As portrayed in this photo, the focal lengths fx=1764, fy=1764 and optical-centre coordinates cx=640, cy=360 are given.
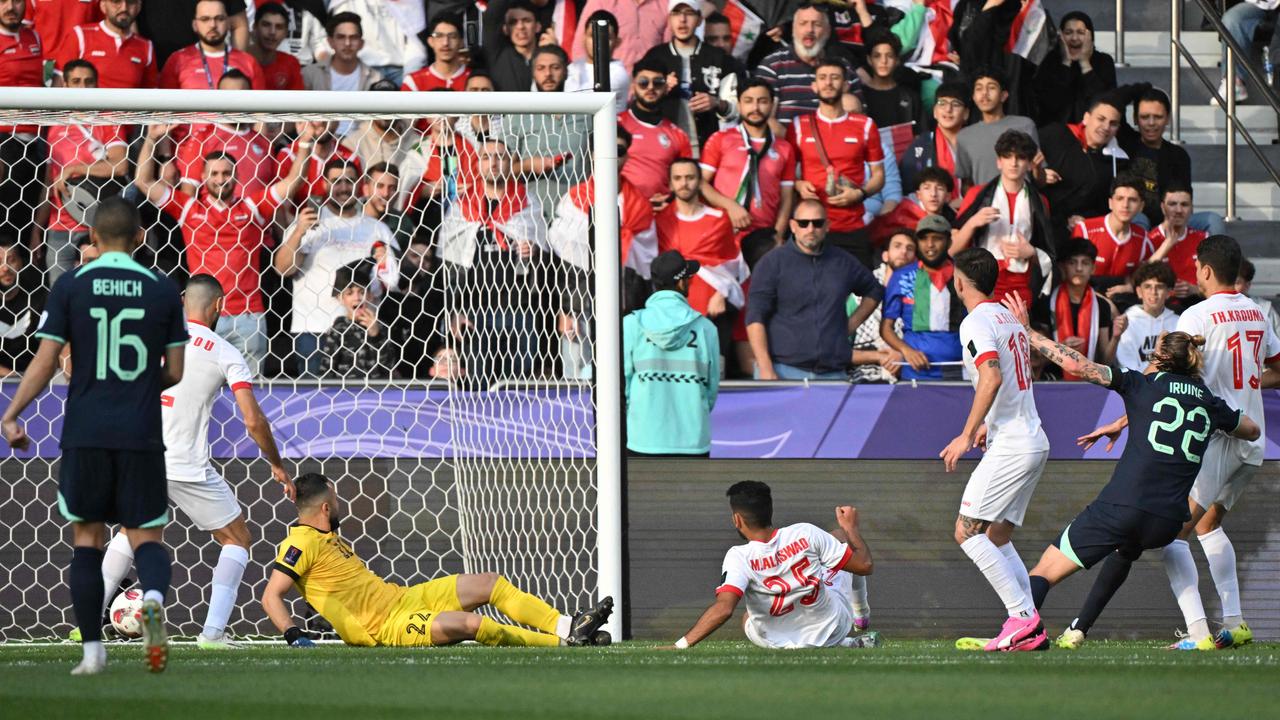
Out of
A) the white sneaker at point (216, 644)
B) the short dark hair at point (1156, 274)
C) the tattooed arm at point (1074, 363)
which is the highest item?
the short dark hair at point (1156, 274)

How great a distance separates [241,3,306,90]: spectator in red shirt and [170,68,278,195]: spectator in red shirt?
0.87m

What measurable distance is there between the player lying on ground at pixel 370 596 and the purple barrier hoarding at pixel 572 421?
1.39 meters

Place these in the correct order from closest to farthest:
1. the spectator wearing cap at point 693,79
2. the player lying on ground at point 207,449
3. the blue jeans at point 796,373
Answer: the player lying on ground at point 207,449 < the blue jeans at point 796,373 < the spectator wearing cap at point 693,79

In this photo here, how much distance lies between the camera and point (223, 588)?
30.7 feet

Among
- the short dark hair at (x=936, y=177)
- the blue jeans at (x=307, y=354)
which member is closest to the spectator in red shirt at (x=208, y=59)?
the blue jeans at (x=307, y=354)

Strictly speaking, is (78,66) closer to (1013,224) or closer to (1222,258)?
(1013,224)

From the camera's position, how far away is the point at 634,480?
35.7 ft

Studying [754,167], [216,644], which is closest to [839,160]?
[754,167]

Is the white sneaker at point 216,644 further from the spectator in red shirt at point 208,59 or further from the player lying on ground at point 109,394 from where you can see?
the spectator in red shirt at point 208,59

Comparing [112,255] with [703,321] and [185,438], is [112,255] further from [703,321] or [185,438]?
[703,321]

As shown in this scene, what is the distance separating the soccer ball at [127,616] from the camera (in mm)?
9867

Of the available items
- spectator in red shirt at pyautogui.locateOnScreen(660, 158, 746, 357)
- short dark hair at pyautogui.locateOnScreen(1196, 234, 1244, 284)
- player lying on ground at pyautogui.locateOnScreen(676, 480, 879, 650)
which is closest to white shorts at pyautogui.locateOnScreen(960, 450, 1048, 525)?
player lying on ground at pyautogui.locateOnScreen(676, 480, 879, 650)

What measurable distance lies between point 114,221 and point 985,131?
305 inches

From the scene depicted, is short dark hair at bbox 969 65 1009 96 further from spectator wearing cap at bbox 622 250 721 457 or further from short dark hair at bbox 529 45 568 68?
spectator wearing cap at bbox 622 250 721 457
